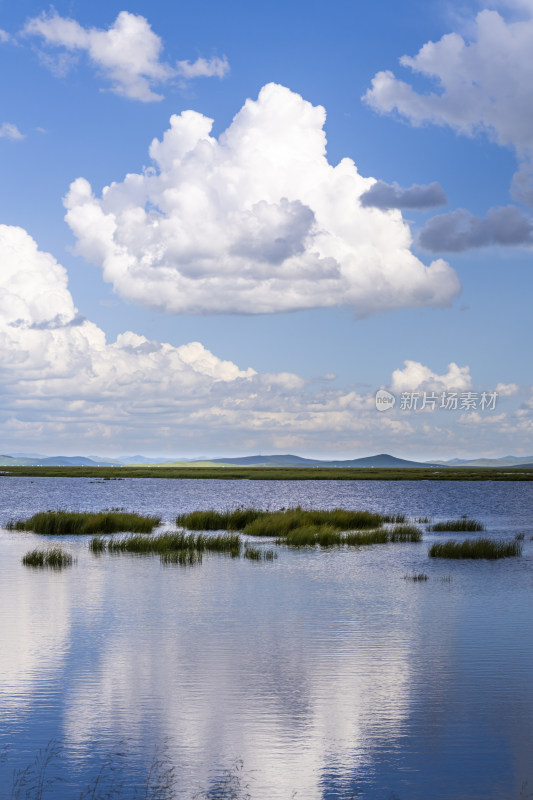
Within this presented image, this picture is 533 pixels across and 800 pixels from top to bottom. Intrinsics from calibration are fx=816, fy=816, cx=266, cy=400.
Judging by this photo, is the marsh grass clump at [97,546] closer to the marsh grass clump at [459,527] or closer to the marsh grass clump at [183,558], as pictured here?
the marsh grass clump at [183,558]

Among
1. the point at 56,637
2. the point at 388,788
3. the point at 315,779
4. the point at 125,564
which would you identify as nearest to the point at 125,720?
the point at 315,779

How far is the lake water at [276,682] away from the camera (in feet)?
36.9

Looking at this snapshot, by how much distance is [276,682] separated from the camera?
51.3 ft

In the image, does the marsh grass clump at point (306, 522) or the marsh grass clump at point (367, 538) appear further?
the marsh grass clump at point (306, 522)

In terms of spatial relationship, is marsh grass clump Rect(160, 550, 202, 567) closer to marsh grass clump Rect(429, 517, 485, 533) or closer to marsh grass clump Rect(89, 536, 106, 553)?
marsh grass clump Rect(89, 536, 106, 553)

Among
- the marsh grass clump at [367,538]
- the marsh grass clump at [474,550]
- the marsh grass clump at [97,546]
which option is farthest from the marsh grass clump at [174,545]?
the marsh grass clump at [474,550]

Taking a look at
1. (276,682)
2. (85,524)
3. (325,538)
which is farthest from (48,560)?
(276,682)

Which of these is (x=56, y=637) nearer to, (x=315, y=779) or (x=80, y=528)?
(x=315, y=779)

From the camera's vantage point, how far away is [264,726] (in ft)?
42.7

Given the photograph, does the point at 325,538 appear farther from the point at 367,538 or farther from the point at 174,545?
the point at 174,545

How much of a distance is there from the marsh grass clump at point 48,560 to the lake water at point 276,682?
2.96 metres

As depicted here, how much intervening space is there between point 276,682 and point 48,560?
19341 mm

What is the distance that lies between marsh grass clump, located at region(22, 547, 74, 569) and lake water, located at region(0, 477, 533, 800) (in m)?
2.96

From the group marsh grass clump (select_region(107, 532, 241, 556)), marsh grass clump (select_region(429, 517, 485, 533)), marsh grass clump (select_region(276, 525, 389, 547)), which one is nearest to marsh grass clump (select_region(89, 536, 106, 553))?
marsh grass clump (select_region(107, 532, 241, 556))
